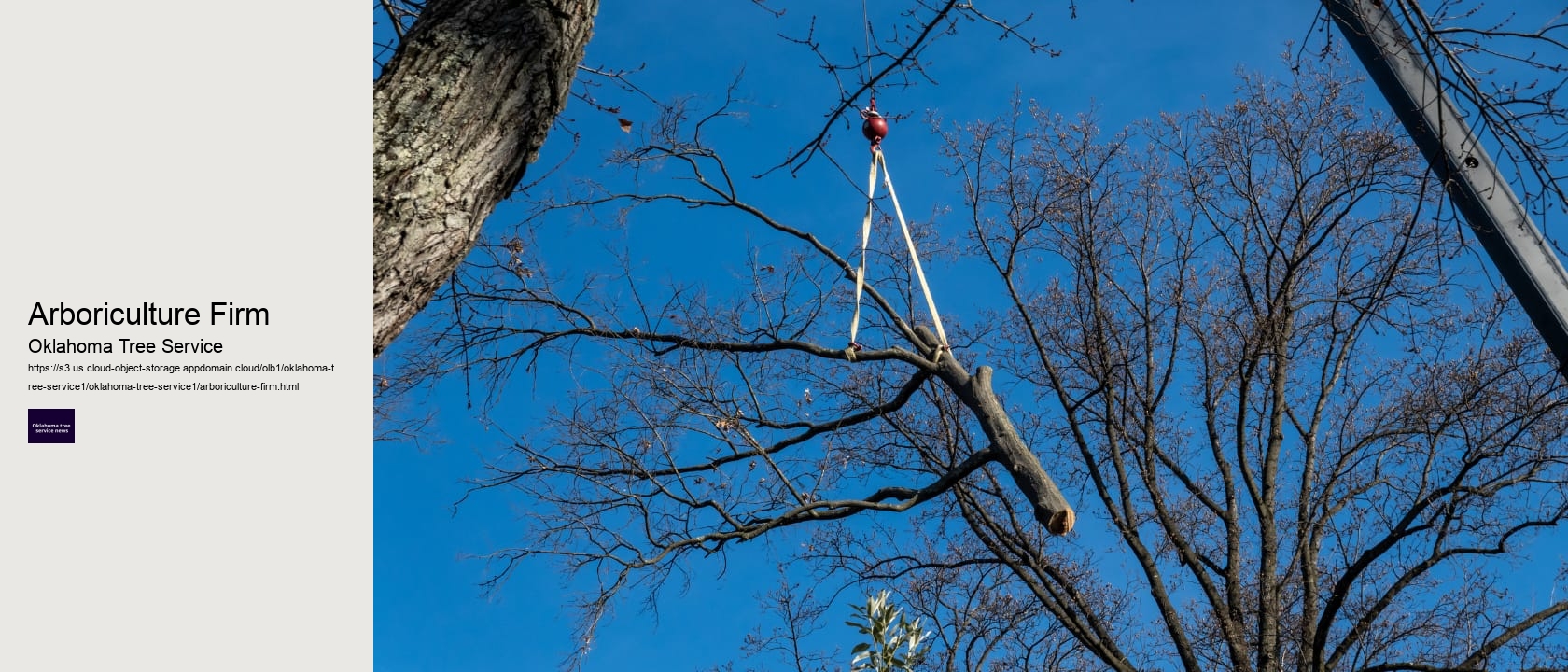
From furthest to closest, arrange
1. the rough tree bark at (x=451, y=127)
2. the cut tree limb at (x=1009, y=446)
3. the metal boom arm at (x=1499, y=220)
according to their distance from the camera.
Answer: the cut tree limb at (x=1009, y=446)
the metal boom arm at (x=1499, y=220)
the rough tree bark at (x=451, y=127)

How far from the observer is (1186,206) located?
25.9ft
